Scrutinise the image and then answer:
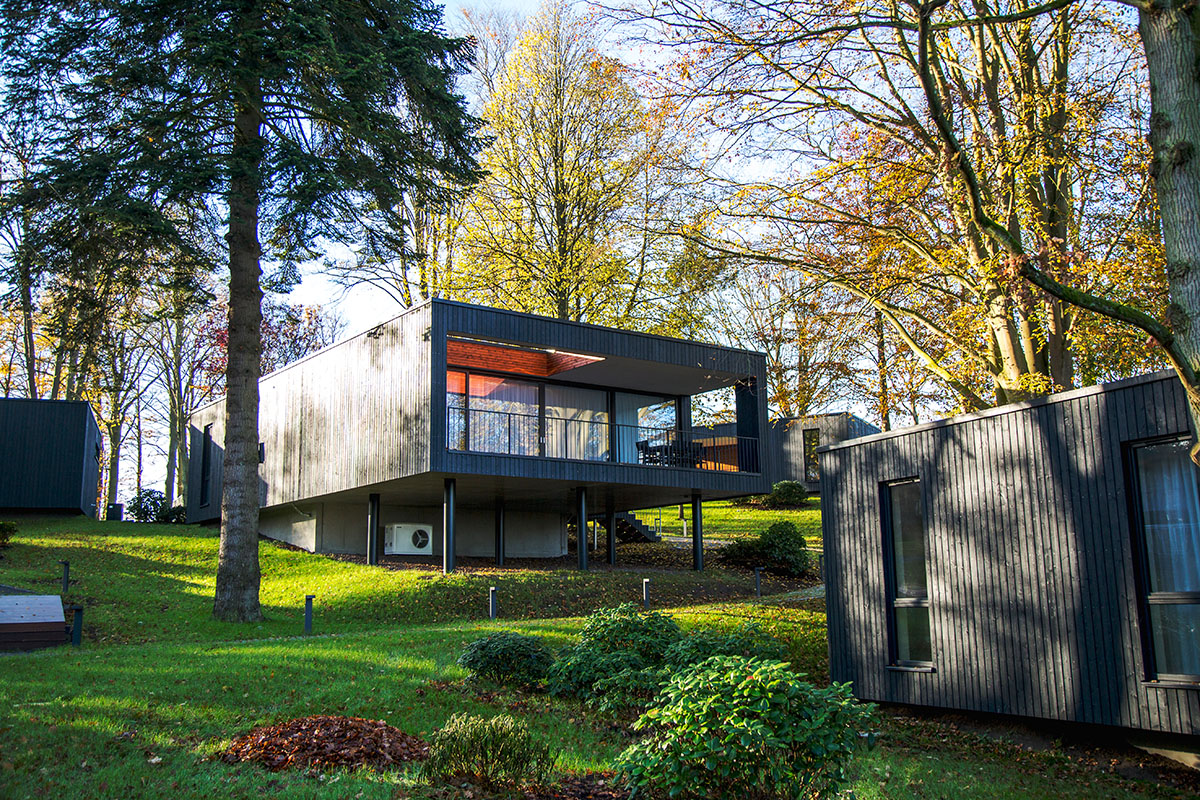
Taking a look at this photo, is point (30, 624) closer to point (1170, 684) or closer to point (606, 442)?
point (1170, 684)

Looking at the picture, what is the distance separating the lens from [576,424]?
23.8m

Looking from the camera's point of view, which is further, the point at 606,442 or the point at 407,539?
the point at 606,442

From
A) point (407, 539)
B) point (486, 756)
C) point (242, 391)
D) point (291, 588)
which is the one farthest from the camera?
point (407, 539)

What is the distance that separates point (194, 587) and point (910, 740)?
51.2 feet

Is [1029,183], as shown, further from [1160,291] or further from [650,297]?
[650,297]

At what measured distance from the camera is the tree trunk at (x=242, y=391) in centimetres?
1575

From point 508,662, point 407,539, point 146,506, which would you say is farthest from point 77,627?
point 146,506

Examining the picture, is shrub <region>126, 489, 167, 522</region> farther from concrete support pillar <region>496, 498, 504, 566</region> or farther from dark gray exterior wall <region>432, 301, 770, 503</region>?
dark gray exterior wall <region>432, 301, 770, 503</region>

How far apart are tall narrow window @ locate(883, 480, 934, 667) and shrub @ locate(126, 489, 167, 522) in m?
31.0

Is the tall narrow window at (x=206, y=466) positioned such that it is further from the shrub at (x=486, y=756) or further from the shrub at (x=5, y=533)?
the shrub at (x=486, y=756)

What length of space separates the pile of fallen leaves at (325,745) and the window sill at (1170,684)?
613 cm

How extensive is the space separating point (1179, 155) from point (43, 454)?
3015 centimetres

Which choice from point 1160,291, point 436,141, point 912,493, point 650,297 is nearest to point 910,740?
point 912,493

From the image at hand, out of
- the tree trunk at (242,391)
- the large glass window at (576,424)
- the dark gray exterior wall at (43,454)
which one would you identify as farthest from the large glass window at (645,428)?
the dark gray exterior wall at (43,454)
